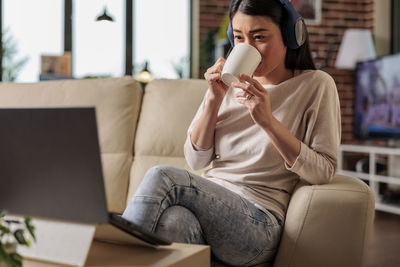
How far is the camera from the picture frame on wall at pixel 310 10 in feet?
17.6

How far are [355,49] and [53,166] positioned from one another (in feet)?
15.3

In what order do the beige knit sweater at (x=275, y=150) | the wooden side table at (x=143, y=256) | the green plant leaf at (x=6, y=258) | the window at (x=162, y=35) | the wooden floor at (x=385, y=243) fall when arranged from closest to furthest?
1. the green plant leaf at (x=6, y=258)
2. the wooden side table at (x=143, y=256)
3. the beige knit sweater at (x=275, y=150)
4. the wooden floor at (x=385, y=243)
5. the window at (x=162, y=35)

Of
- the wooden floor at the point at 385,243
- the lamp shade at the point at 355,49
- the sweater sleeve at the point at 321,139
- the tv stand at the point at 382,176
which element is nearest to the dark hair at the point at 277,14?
the sweater sleeve at the point at 321,139

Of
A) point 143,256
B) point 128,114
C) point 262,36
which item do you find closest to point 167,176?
point 143,256

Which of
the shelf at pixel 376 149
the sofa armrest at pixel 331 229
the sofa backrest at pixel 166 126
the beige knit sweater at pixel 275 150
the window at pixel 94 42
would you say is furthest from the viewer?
the window at pixel 94 42

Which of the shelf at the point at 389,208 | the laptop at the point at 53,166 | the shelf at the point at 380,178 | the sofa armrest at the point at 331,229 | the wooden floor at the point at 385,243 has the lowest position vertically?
the shelf at the point at 389,208

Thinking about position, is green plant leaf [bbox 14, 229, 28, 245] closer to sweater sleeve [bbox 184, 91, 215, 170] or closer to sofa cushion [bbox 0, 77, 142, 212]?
sweater sleeve [bbox 184, 91, 215, 170]

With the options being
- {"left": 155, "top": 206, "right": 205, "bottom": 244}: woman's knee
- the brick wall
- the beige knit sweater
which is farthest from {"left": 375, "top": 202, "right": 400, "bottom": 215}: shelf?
{"left": 155, "top": 206, "right": 205, "bottom": 244}: woman's knee

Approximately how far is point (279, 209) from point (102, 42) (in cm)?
475

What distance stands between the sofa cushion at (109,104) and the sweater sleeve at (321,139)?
31.8 inches

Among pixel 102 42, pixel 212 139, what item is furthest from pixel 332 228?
pixel 102 42

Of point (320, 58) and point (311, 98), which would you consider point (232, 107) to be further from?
point (320, 58)

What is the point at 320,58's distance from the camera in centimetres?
540

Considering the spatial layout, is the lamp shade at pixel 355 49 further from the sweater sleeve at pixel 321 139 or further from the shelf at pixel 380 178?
the sweater sleeve at pixel 321 139
